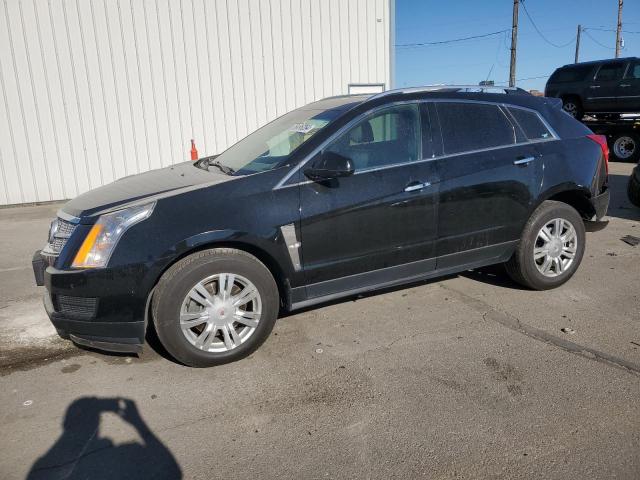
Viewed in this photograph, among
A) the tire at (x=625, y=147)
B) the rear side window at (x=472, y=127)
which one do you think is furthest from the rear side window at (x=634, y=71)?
the rear side window at (x=472, y=127)

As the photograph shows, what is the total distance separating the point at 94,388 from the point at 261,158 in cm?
195

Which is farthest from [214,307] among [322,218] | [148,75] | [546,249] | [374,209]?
[148,75]

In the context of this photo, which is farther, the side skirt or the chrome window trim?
the side skirt

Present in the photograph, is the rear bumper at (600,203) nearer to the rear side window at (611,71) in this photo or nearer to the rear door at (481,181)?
the rear door at (481,181)

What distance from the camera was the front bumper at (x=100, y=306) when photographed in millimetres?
3217

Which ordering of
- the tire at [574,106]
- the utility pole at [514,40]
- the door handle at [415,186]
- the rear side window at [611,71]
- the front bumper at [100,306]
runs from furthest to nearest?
1. the utility pole at [514,40]
2. the tire at [574,106]
3. the rear side window at [611,71]
4. the door handle at [415,186]
5. the front bumper at [100,306]

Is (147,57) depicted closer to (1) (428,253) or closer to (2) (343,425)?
(1) (428,253)

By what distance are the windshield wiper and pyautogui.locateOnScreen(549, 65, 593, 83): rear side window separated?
50.8 ft

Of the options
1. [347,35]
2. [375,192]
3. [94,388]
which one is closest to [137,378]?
[94,388]

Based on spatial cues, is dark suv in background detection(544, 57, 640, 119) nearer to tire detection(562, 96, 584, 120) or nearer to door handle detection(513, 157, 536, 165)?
tire detection(562, 96, 584, 120)

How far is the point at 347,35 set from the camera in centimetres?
1229

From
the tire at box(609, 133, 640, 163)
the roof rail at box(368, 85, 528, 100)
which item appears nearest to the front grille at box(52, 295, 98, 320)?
the roof rail at box(368, 85, 528, 100)

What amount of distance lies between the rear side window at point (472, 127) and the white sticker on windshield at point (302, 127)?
1.03 m

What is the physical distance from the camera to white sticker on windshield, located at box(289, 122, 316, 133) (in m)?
4.02
